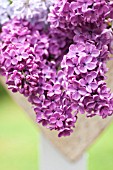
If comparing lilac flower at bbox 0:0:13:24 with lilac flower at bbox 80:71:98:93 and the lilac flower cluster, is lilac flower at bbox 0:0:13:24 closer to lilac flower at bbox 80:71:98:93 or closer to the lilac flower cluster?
the lilac flower cluster

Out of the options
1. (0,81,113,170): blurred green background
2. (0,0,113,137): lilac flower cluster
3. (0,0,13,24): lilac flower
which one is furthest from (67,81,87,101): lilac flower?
(0,81,113,170): blurred green background

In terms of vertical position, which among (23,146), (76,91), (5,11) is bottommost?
(76,91)

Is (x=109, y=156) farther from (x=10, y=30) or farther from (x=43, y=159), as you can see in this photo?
(x=10, y=30)

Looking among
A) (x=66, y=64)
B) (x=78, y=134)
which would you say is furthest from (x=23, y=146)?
(x=66, y=64)

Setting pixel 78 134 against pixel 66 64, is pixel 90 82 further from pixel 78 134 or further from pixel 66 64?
pixel 78 134

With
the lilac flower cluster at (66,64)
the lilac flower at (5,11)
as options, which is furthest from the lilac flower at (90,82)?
the lilac flower at (5,11)

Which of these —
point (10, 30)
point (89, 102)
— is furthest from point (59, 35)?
point (89, 102)
